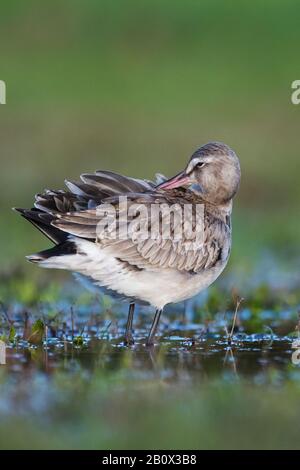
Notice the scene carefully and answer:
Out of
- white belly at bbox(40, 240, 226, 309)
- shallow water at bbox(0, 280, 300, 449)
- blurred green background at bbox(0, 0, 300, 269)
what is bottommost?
shallow water at bbox(0, 280, 300, 449)

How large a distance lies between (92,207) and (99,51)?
43.4 feet

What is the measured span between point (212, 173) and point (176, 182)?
32 cm

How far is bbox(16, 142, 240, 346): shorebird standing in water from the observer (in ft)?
26.2

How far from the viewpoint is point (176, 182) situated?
29.0ft

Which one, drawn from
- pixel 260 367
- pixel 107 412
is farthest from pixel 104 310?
pixel 107 412

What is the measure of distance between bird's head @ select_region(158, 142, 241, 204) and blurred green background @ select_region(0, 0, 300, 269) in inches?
142

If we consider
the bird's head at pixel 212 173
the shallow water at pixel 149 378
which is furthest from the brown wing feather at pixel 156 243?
the shallow water at pixel 149 378

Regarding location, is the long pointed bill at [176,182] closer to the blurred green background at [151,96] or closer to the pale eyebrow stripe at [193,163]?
the pale eyebrow stripe at [193,163]

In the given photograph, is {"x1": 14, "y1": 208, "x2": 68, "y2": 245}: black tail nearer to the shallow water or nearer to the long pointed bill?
the shallow water

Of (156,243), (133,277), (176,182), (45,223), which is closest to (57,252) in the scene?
(45,223)

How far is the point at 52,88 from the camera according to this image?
19.3 meters

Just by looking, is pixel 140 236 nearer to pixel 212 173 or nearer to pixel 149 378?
pixel 212 173

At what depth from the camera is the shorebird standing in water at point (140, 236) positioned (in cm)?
800

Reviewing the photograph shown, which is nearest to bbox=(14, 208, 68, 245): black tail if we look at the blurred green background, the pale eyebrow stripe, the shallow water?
the shallow water
